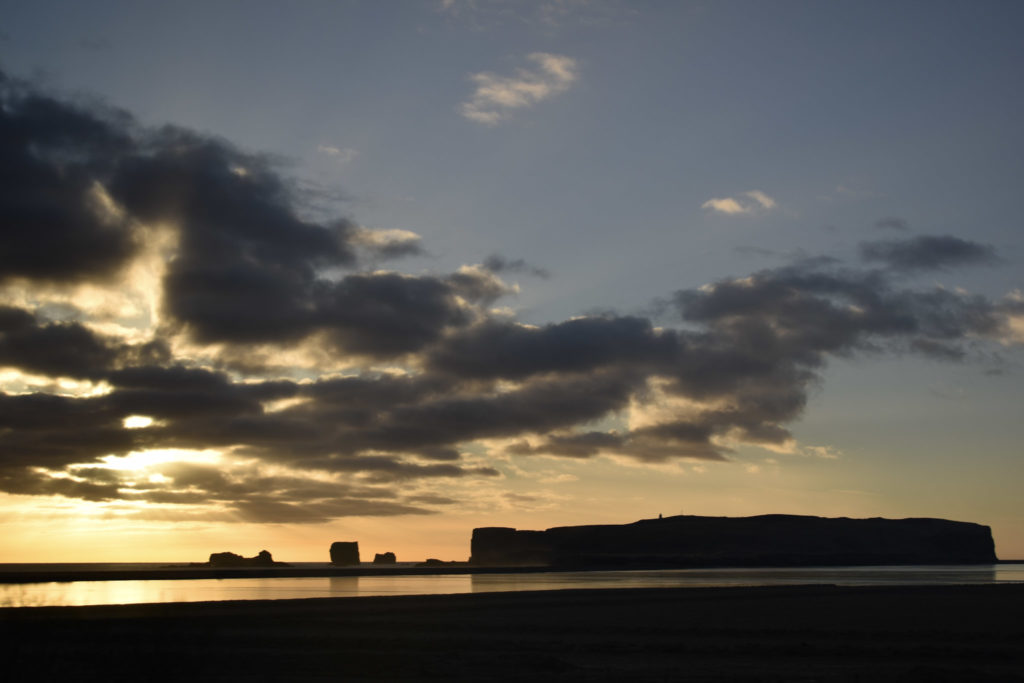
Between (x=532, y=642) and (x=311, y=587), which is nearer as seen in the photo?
(x=532, y=642)

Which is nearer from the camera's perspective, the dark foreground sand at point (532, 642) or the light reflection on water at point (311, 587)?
the dark foreground sand at point (532, 642)

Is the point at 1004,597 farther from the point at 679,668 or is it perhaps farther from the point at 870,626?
the point at 679,668

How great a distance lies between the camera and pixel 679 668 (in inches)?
775

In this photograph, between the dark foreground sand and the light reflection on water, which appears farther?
the light reflection on water

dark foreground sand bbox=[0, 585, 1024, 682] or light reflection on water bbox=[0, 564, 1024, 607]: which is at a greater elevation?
dark foreground sand bbox=[0, 585, 1024, 682]

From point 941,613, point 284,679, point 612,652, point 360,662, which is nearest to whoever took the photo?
point 284,679

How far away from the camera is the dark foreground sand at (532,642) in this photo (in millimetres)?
19484

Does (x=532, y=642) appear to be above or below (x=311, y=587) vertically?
above

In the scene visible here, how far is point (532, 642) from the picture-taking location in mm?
25906

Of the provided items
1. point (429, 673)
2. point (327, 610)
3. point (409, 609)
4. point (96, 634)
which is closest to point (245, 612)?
point (327, 610)

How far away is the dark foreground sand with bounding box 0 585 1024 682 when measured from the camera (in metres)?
19.5

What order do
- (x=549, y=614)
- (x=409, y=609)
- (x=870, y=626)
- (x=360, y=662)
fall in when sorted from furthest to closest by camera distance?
(x=409, y=609)
(x=549, y=614)
(x=870, y=626)
(x=360, y=662)

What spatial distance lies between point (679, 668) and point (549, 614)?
58.8 ft

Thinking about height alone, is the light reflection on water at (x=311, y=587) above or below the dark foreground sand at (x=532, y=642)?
below
